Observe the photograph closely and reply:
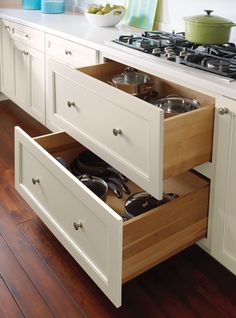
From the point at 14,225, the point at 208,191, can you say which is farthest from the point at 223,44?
the point at 14,225

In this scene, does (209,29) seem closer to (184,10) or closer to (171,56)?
(171,56)

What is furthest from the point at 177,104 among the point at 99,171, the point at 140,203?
the point at 99,171

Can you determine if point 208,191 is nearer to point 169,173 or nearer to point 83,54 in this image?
point 169,173

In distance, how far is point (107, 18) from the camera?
8.44 feet

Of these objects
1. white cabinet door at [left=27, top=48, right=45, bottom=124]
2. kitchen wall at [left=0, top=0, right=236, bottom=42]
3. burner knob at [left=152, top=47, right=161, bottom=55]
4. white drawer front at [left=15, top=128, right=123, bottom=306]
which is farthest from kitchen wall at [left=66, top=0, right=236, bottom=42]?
white drawer front at [left=15, top=128, right=123, bottom=306]

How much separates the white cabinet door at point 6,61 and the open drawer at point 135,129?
4.77ft

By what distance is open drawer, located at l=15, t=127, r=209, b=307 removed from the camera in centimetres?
142

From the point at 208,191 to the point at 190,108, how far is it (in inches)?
12.7

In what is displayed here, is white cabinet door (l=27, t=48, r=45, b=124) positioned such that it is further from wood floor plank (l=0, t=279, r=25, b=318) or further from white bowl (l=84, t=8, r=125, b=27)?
wood floor plank (l=0, t=279, r=25, b=318)

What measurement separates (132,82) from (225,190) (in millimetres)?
706

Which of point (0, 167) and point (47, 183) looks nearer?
point (47, 183)

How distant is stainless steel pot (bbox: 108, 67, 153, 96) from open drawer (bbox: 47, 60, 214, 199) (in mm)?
93

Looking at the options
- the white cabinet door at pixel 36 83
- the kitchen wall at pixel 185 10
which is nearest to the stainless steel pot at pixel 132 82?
the kitchen wall at pixel 185 10

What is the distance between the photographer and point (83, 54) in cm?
224
